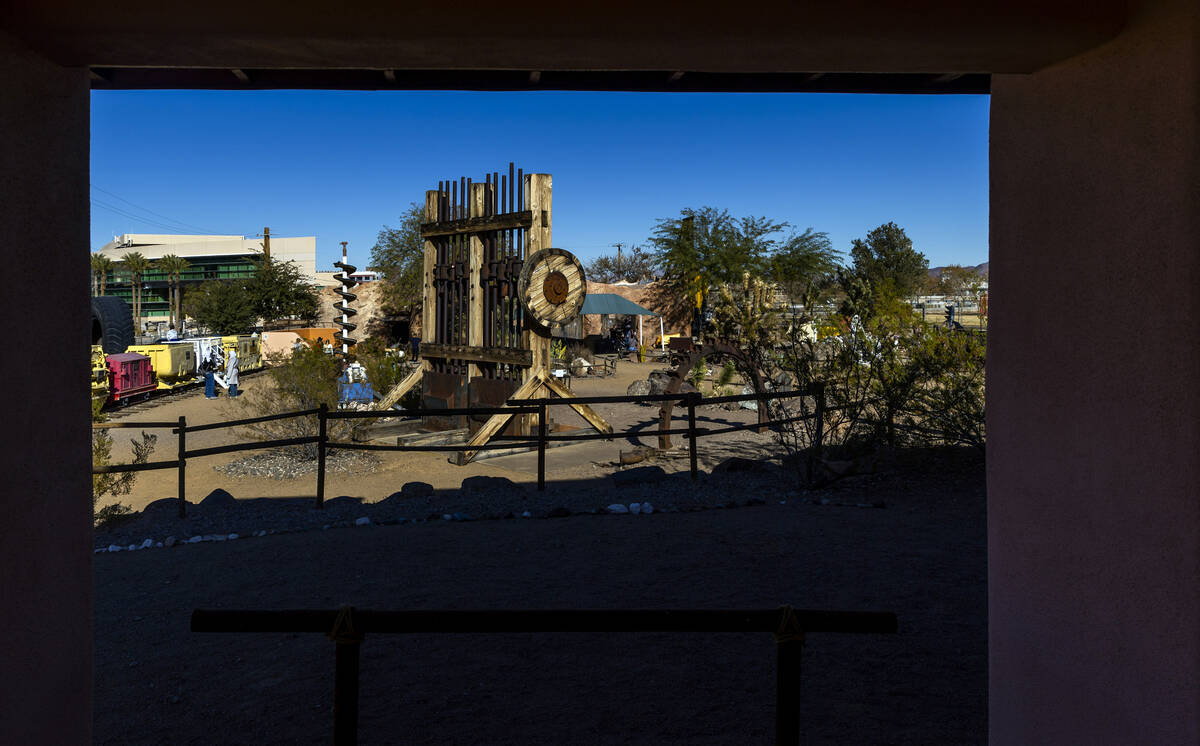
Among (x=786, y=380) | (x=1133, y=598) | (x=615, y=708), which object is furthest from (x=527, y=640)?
(x=786, y=380)

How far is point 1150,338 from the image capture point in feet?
7.29

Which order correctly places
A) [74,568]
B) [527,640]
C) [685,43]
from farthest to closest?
1. [527,640]
2. [74,568]
3. [685,43]

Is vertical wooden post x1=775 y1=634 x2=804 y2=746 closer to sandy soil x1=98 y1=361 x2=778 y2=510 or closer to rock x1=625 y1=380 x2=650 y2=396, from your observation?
sandy soil x1=98 y1=361 x2=778 y2=510

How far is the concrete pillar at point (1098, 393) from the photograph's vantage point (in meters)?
2.13

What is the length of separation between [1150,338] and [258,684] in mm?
3669

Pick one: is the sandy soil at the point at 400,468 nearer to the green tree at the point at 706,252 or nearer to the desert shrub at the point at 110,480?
the desert shrub at the point at 110,480

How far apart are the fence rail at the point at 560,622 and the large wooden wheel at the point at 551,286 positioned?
8.57m

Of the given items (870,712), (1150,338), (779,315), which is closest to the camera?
(1150,338)

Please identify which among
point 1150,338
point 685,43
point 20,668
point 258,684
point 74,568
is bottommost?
point 258,684

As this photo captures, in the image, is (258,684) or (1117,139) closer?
(1117,139)

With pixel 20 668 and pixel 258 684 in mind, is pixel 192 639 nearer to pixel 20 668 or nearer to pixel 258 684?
pixel 258 684

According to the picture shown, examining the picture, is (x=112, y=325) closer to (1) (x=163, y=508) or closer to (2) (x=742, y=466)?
(1) (x=163, y=508)

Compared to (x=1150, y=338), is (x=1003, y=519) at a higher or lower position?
lower

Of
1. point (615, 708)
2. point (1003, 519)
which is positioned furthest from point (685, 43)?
point (615, 708)
